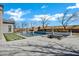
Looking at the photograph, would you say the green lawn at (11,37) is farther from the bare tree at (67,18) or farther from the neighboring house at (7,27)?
the bare tree at (67,18)

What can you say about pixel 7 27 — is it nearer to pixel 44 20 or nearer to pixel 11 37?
pixel 11 37

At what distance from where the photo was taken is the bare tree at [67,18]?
8.76ft

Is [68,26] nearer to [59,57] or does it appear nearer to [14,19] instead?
[59,57]

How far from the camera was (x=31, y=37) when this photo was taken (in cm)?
273

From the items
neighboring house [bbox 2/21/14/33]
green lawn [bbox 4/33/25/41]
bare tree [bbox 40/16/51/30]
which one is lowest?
green lawn [bbox 4/33/25/41]

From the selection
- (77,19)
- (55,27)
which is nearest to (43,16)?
(55,27)

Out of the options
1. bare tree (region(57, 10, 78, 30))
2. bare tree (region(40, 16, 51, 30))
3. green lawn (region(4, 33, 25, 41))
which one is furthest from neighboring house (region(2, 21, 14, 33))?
bare tree (region(57, 10, 78, 30))

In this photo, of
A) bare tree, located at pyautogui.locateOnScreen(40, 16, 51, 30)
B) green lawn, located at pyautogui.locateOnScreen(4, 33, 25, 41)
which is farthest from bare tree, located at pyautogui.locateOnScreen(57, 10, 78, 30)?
green lawn, located at pyautogui.locateOnScreen(4, 33, 25, 41)

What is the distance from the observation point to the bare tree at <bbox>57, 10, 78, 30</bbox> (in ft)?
8.76

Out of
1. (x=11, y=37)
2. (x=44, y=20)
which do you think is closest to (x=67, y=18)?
(x=44, y=20)

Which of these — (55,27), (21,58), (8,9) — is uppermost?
(8,9)

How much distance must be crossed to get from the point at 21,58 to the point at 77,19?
0.81 m

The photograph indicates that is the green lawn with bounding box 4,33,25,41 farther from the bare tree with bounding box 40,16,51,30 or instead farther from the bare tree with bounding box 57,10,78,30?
the bare tree with bounding box 57,10,78,30

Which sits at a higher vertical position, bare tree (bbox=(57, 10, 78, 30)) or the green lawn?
bare tree (bbox=(57, 10, 78, 30))
